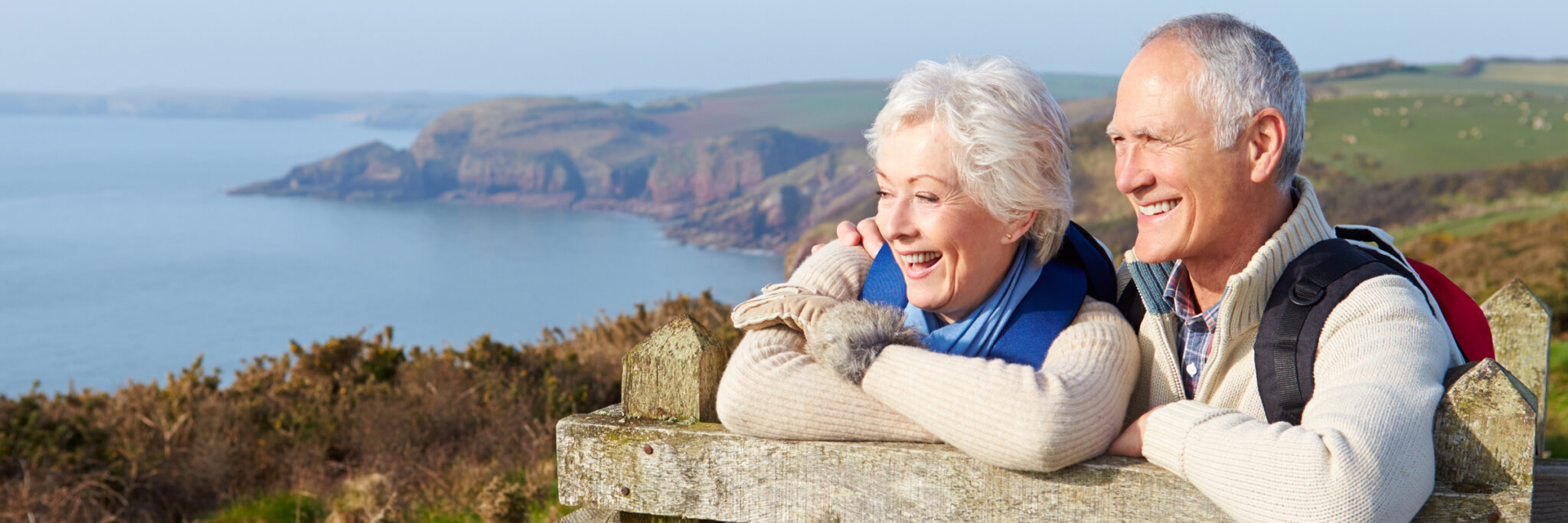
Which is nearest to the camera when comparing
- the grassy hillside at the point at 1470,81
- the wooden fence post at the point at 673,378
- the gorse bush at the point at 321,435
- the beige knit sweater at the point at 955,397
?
the beige knit sweater at the point at 955,397

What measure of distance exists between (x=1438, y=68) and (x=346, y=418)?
277 ft

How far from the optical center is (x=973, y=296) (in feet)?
8.02

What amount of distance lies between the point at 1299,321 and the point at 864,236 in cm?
107

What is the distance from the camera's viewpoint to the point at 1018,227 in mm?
2393

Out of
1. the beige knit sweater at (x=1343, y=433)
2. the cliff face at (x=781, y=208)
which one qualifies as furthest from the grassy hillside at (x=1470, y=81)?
the beige knit sweater at (x=1343, y=433)

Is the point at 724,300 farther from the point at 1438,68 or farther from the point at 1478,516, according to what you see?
the point at 1438,68

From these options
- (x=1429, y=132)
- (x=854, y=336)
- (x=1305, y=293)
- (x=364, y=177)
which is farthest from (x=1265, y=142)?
(x=364, y=177)

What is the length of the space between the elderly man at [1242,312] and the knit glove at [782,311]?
395 millimetres

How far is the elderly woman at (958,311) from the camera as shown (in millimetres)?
1893

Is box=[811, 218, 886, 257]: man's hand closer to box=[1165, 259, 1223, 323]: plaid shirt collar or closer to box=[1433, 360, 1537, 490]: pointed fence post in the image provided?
box=[1165, 259, 1223, 323]: plaid shirt collar

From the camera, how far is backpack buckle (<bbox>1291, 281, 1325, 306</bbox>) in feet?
6.68

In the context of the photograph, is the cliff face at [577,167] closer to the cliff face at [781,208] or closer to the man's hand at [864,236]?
the cliff face at [781,208]

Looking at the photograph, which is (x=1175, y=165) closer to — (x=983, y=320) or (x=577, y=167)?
(x=983, y=320)

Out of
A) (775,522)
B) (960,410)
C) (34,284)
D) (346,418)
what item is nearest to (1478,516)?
(960,410)
